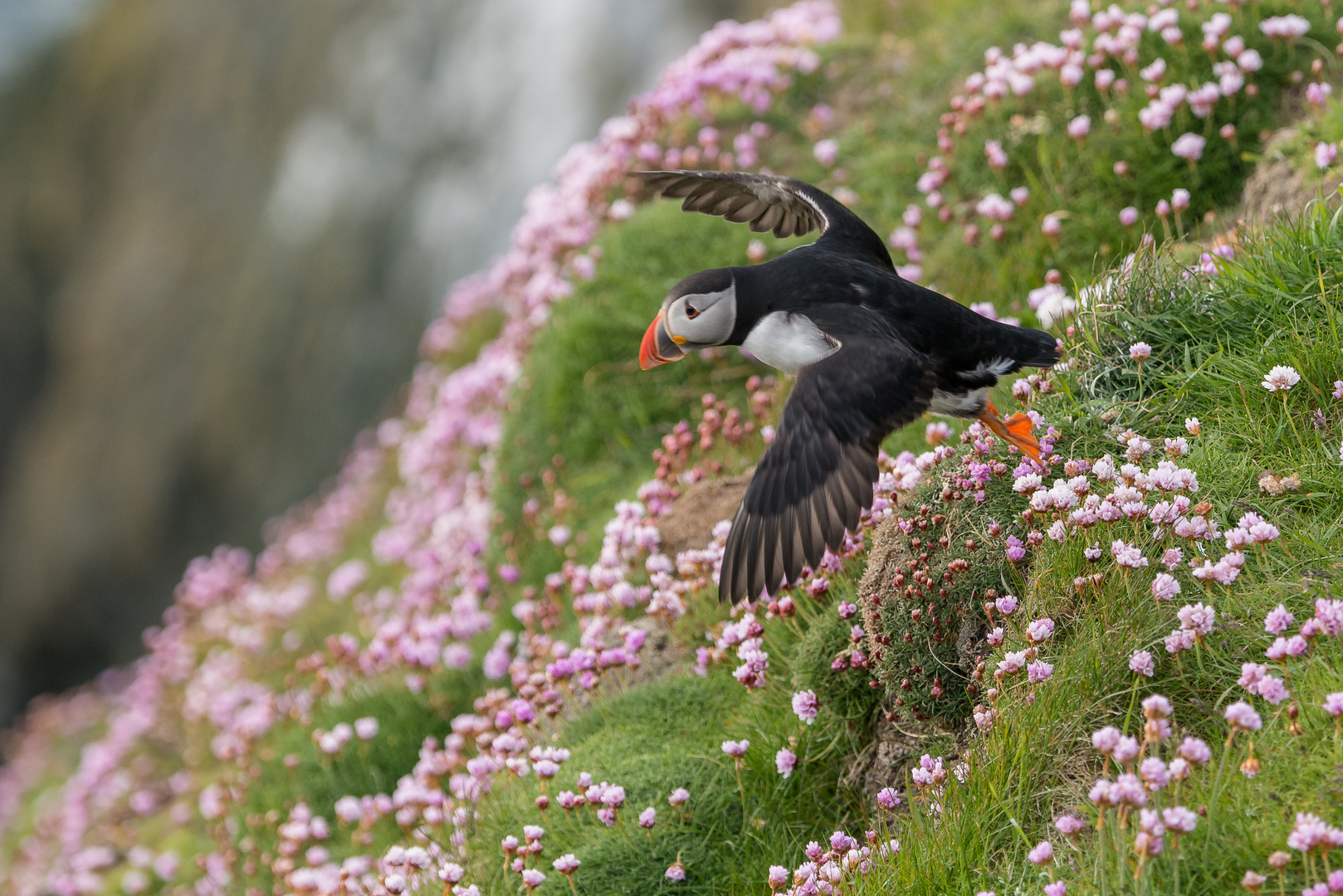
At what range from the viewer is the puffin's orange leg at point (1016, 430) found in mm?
4043

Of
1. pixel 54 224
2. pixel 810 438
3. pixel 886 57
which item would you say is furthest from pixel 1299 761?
pixel 54 224

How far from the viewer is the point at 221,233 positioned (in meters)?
21.2

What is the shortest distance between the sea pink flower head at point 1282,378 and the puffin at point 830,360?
76 centimetres

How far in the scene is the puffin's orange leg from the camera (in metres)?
4.04

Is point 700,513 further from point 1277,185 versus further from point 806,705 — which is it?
point 1277,185

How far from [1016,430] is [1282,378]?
0.88m

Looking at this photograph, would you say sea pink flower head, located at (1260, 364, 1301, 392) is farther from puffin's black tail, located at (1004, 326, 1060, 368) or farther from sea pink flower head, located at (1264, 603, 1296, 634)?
sea pink flower head, located at (1264, 603, 1296, 634)

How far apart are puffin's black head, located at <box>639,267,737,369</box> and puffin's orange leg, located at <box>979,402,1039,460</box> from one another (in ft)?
3.66

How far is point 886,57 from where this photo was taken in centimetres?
976

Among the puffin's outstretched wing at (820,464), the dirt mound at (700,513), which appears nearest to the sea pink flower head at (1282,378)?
the puffin's outstretched wing at (820,464)

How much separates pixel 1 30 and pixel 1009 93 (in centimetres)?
2565

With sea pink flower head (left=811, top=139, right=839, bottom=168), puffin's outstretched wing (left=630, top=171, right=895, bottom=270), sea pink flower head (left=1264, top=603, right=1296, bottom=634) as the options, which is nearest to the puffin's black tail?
puffin's outstretched wing (left=630, top=171, right=895, bottom=270)

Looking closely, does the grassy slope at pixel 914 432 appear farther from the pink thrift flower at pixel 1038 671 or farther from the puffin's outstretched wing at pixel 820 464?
the puffin's outstretched wing at pixel 820 464

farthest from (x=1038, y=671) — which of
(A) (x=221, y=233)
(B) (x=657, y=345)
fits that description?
(A) (x=221, y=233)
